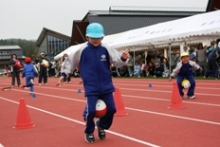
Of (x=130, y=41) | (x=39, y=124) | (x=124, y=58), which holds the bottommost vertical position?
(x=39, y=124)

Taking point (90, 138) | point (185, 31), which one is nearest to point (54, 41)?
point (185, 31)

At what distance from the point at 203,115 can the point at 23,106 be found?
377 cm

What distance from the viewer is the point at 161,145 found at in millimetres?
6172

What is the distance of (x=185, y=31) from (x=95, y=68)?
53.7 ft

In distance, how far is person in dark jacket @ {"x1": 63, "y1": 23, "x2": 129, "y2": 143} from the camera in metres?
6.43

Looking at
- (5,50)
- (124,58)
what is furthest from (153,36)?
(5,50)

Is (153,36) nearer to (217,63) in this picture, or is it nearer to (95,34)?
(217,63)

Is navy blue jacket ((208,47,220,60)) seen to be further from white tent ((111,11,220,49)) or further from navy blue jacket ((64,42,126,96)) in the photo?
navy blue jacket ((64,42,126,96))

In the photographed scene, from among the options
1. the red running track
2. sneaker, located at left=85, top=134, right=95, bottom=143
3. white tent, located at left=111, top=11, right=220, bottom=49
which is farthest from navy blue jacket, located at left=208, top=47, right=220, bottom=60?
sneaker, located at left=85, top=134, right=95, bottom=143

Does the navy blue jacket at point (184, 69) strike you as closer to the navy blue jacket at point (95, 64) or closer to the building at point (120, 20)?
the navy blue jacket at point (95, 64)

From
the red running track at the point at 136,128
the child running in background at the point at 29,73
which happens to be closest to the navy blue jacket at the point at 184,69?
the red running track at the point at 136,128

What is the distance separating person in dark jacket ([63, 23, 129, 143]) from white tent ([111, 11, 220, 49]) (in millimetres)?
13701

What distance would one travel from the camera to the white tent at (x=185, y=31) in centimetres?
2056

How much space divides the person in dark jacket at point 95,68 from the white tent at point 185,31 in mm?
13701
